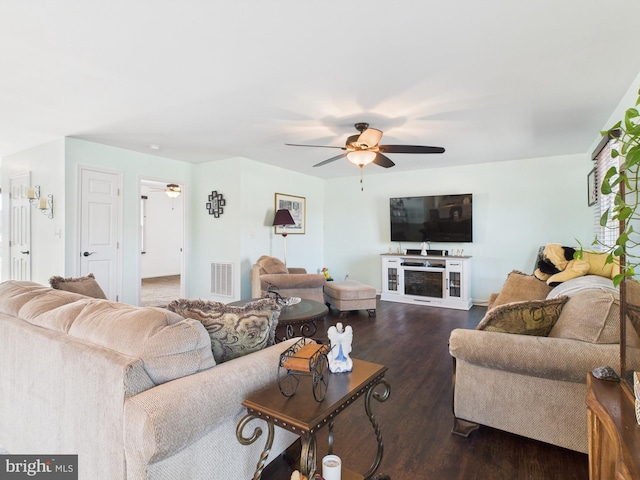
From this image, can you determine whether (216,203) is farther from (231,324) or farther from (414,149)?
A: (231,324)

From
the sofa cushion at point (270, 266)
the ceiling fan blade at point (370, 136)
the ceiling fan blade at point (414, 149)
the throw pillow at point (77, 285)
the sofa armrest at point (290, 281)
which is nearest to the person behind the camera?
the throw pillow at point (77, 285)

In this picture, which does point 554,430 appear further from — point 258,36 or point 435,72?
point 258,36

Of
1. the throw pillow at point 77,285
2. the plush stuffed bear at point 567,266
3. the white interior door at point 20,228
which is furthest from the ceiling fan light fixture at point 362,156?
the white interior door at point 20,228

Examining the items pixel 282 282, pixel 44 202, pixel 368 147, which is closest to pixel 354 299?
pixel 282 282

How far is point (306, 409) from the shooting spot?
3.91 feet

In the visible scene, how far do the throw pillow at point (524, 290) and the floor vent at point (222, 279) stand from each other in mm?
3749

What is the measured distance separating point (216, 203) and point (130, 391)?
179 inches

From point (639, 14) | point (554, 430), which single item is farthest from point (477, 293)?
point (639, 14)

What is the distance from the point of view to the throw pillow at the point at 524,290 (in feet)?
9.68

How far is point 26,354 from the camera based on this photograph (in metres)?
1.58

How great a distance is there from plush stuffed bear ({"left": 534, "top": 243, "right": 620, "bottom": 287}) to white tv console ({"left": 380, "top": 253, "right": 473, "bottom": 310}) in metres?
2.21

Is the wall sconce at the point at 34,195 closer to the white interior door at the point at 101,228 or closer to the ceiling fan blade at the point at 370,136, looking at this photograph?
the white interior door at the point at 101,228

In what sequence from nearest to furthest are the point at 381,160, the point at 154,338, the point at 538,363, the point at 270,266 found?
the point at 154,338 → the point at 538,363 → the point at 381,160 → the point at 270,266

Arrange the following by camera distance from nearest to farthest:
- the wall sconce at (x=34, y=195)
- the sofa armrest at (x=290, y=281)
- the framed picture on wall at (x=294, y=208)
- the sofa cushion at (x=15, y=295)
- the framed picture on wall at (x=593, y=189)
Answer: the sofa cushion at (x=15, y=295) < the framed picture on wall at (x=593, y=189) < the wall sconce at (x=34, y=195) < the sofa armrest at (x=290, y=281) < the framed picture on wall at (x=294, y=208)
